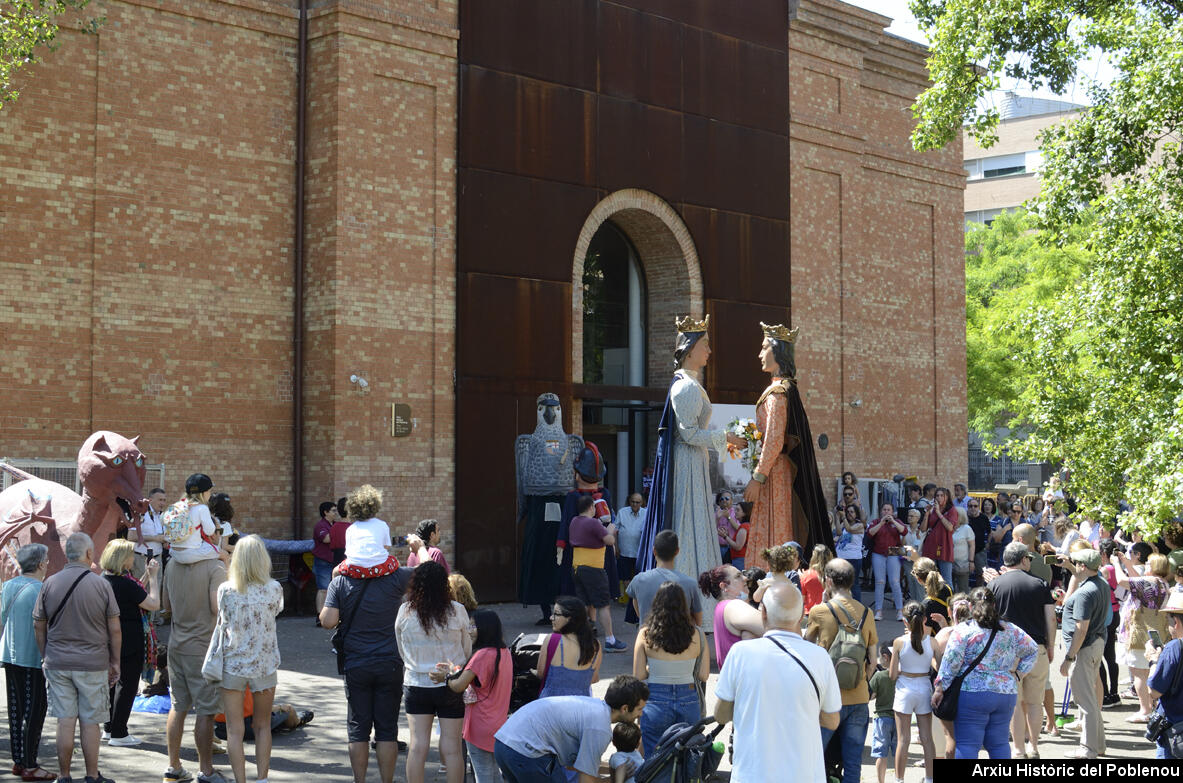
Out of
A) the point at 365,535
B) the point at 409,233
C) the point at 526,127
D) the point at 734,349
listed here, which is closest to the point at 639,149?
the point at 526,127

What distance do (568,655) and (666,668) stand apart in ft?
2.01

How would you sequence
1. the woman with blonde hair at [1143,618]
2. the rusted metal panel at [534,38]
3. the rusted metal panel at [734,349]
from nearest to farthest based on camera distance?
1. the woman with blonde hair at [1143,618]
2. the rusted metal panel at [534,38]
3. the rusted metal panel at [734,349]

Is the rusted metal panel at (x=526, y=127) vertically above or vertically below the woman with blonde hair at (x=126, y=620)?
above

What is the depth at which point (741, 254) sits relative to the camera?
22.8 metres

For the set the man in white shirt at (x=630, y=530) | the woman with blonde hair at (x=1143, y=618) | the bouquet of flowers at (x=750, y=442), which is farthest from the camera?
the man in white shirt at (x=630, y=530)

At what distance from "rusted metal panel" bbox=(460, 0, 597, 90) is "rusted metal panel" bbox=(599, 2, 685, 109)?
0.31 m

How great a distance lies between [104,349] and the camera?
1600cm

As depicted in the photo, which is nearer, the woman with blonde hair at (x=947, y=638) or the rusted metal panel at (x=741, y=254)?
the woman with blonde hair at (x=947, y=638)

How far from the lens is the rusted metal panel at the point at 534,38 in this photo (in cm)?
1911

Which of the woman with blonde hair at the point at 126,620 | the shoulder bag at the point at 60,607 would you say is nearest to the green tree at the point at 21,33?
the woman with blonde hair at the point at 126,620

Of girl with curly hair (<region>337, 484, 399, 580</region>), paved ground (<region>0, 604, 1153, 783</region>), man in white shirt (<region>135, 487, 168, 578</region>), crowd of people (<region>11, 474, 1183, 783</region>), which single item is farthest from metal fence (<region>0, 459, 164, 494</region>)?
girl with curly hair (<region>337, 484, 399, 580</region>)

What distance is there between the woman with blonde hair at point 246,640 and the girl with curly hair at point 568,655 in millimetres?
2002

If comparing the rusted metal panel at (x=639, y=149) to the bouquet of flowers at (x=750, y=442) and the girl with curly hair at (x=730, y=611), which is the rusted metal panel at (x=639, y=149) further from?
the girl with curly hair at (x=730, y=611)

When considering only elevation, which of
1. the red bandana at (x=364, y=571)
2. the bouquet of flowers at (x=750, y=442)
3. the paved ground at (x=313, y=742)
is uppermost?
the bouquet of flowers at (x=750, y=442)
